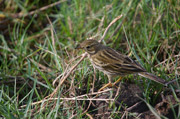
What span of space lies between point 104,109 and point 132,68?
0.75 meters

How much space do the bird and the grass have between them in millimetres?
188

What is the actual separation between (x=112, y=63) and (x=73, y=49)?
1603 mm

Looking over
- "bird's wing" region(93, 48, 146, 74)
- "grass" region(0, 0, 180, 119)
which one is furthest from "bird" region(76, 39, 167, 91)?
"grass" region(0, 0, 180, 119)

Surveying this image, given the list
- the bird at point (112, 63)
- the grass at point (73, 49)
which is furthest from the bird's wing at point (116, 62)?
the grass at point (73, 49)

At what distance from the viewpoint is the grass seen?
3990 millimetres

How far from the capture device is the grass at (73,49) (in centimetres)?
399

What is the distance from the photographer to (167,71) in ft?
14.8

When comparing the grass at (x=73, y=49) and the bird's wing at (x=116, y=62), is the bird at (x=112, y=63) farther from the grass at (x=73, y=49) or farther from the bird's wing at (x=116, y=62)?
the grass at (x=73, y=49)

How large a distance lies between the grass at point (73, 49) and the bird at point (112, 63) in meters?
0.19

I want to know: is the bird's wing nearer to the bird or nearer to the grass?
the bird

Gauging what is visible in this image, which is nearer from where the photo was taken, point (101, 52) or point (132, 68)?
point (132, 68)

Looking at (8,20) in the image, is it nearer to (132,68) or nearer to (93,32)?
(93,32)

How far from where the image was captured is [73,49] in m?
5.72

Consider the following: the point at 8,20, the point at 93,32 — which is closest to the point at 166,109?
the point at 93,32
